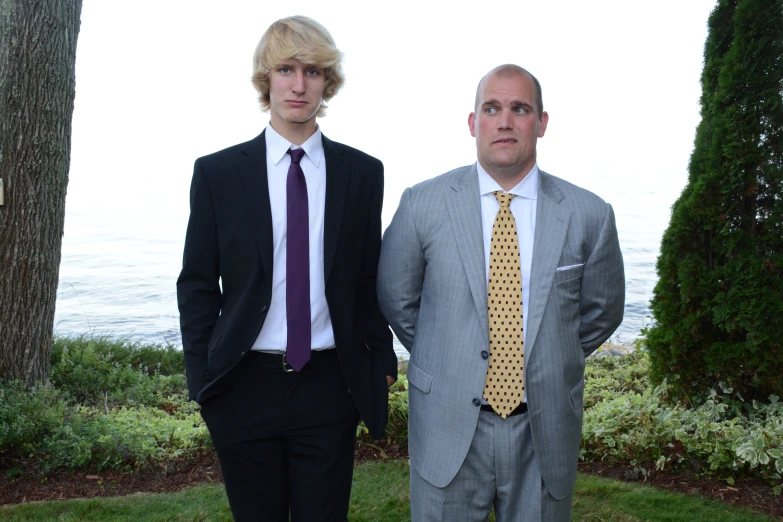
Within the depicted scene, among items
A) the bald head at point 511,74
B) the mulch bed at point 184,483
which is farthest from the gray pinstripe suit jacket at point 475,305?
the mulch bed at point 184,483

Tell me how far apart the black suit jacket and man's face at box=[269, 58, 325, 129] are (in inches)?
6.2

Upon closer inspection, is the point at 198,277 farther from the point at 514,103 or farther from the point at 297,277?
the point at 514,103

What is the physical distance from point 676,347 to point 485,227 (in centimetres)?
271

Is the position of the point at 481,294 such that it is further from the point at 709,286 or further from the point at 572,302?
the point at 709,286

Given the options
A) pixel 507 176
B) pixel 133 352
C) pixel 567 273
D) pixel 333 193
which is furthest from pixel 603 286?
pixel 133 352

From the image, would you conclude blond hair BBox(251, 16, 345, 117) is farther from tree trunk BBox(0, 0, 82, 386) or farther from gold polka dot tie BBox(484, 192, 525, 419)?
tree trunk BBox(0, 0, 82, 386)

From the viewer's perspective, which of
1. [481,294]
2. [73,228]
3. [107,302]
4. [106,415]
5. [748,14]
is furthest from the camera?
[73,228]

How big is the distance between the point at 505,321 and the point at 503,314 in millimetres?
24

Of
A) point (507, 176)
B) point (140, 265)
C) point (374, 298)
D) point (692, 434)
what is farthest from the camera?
point (140, 265)

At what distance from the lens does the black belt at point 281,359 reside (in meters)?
2.48

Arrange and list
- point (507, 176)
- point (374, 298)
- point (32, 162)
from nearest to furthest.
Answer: point (507, 176)
point (374, 298)
point (32, 162)

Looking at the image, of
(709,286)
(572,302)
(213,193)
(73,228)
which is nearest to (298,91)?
(213,193)

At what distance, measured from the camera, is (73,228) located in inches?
560

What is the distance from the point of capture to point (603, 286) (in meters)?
2.58
